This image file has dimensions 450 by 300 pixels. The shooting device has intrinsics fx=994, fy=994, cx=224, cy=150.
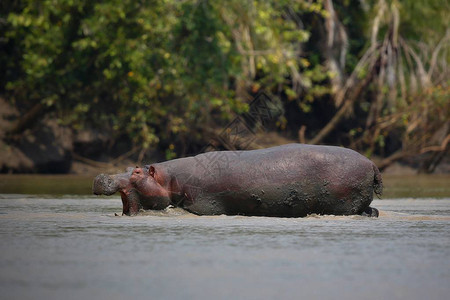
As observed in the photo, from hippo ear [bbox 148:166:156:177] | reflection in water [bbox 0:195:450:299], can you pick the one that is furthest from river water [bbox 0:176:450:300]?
hippo ear [bbox 148:166:156:177]

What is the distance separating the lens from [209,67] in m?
20.9

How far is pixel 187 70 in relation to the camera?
21.0 metres

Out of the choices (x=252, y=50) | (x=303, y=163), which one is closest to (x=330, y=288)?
(x=303, y=163)

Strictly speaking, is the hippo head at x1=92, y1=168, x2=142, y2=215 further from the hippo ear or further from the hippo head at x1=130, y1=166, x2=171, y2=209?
the hippo ear

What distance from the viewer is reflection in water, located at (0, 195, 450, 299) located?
17.2 feet

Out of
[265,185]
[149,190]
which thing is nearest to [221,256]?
[265,185]

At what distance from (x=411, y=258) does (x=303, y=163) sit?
3.01m

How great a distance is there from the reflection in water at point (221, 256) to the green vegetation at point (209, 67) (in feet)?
35.1

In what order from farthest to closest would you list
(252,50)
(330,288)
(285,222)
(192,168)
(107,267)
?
(252,50), (192,168), (285,222), (107,267), (330,288)

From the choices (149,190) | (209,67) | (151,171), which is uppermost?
(209,67)

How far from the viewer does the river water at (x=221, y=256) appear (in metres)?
5.23

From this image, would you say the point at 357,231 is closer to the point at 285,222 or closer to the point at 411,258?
the point at 285,222

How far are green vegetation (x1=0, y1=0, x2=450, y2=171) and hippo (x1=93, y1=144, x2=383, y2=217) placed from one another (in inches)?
404

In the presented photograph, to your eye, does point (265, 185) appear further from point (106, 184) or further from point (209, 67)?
point (209, 67)
